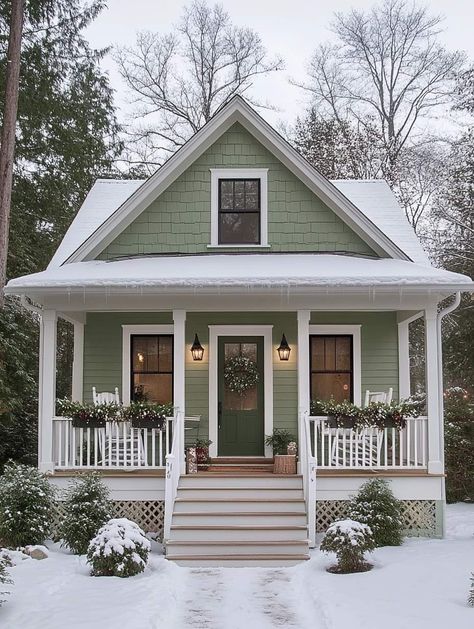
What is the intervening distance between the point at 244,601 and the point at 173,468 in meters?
3.15

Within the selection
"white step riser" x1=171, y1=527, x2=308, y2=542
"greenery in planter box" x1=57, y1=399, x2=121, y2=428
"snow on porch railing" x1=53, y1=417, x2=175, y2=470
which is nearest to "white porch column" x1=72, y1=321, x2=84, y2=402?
"snow on porch railing" x1=53, y1=417, x2=175, y2=470

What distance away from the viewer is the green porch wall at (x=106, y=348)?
13.8 m

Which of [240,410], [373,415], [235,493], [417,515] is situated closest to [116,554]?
[235,493]

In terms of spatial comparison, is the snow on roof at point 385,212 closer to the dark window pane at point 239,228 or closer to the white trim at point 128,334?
the dark window pane at point 239,228

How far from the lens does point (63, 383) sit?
24.2 metres

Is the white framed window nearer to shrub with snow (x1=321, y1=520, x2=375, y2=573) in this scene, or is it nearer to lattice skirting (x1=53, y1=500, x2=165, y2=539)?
lattice skirting (x1=53, y1=500, x2=165, y2=539)

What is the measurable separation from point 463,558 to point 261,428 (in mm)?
4697

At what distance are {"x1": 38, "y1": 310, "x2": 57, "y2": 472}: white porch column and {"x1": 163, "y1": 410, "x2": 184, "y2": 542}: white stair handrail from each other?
182 cm

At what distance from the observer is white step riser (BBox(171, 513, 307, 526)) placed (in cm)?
1063

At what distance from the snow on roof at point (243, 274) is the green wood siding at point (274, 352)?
116cm

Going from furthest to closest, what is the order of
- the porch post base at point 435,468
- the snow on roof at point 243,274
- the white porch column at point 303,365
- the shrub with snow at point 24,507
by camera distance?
1. the white porch column at point 303,365
2. the porch post base at point 435,468
3. the snow on roof at point 243,274
4. the shrub with snow at point 24,507

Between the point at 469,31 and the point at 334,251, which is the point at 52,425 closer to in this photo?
the point at 334,251

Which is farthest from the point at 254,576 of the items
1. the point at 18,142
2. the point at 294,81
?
the point at 294,81

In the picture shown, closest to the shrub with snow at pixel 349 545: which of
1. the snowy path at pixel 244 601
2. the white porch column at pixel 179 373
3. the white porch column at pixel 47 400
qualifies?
the snowy path at pixel 244 601
